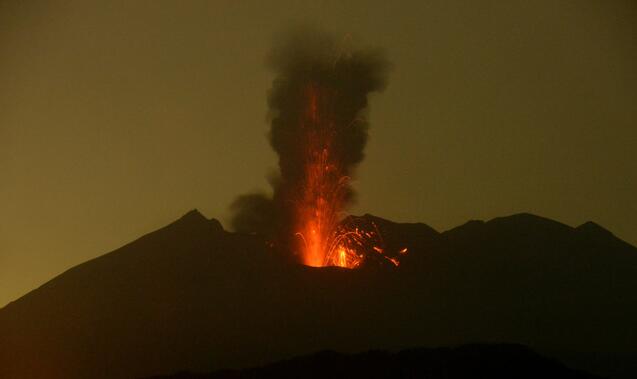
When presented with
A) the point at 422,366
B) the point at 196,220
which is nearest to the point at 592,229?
the point at 196,220

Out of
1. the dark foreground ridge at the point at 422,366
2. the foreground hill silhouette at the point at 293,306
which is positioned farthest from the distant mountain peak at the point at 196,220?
the dark foreground ridge at the point at 422,366

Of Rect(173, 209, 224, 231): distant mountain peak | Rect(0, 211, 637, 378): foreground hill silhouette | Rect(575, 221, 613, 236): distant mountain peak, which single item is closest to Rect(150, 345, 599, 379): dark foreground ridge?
Rect(0, 211, 637, 378): foreground hill silhouette

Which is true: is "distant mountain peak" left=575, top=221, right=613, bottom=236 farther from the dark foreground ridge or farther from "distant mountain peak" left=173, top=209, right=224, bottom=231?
the dark foreground ridge

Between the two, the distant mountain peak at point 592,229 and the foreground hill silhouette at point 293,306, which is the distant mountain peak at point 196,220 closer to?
the foreground hill silhouette at point 293,306

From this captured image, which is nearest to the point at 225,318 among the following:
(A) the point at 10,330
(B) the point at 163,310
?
(B) the point at 163,310

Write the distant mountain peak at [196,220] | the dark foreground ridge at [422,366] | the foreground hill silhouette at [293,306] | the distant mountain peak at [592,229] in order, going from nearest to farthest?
the dark foreground ridge at [422,366] < the foreground hill silhouette at [293,306] < the distant mountain peak at [196,220] < the distant mountain peak at [592,229]

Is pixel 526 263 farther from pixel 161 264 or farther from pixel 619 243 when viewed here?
pixel 161 264
